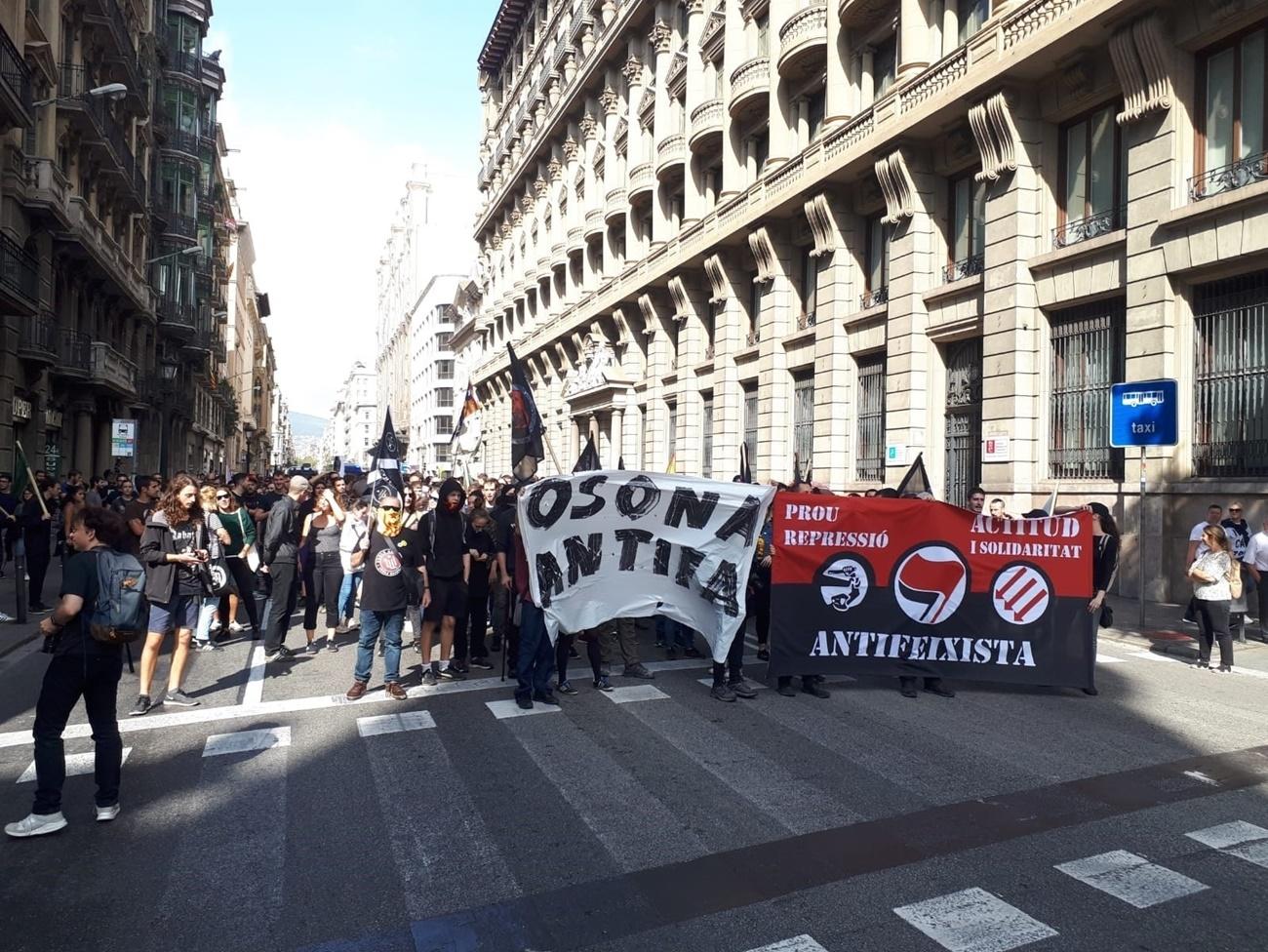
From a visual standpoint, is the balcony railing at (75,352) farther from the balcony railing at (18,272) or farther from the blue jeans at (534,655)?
the blue jeans at (534,655)

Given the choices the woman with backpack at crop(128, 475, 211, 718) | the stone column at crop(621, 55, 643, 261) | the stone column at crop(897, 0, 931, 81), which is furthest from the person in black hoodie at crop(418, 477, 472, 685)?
the stone column at crop(621, 55, 643, 261)

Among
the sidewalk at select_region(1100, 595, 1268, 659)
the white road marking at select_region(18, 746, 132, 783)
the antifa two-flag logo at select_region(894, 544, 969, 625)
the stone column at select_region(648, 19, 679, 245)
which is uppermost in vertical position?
the stone column at select_region(648, 19, 679, 245)

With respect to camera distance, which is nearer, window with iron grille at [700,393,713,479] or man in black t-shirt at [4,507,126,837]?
man in black t-shirt at [4,507,126,837]

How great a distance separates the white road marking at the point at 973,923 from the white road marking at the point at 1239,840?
1504 mm

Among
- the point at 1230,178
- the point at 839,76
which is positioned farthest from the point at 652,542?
the point at 839,76

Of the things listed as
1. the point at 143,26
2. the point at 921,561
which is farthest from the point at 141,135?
the point at 921,561

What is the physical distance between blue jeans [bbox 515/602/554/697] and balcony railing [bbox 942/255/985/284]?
45.7ft

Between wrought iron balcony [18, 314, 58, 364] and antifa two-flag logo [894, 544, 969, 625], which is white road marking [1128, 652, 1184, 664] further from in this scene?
wrought iron balcony [18, 314, 58, 364]

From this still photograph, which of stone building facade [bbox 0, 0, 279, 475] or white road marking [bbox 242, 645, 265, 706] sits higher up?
stone building facade [bbox 0, 0, 279, 475]

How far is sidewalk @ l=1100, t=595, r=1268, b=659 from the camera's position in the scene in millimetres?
11109

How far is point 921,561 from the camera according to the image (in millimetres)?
8391

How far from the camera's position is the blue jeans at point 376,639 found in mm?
7918

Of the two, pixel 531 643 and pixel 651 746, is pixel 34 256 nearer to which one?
pixel 531 643

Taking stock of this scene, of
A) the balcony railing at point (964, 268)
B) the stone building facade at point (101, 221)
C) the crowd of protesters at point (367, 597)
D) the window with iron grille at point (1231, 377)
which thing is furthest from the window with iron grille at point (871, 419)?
the stone building facade at point (101, 221)
